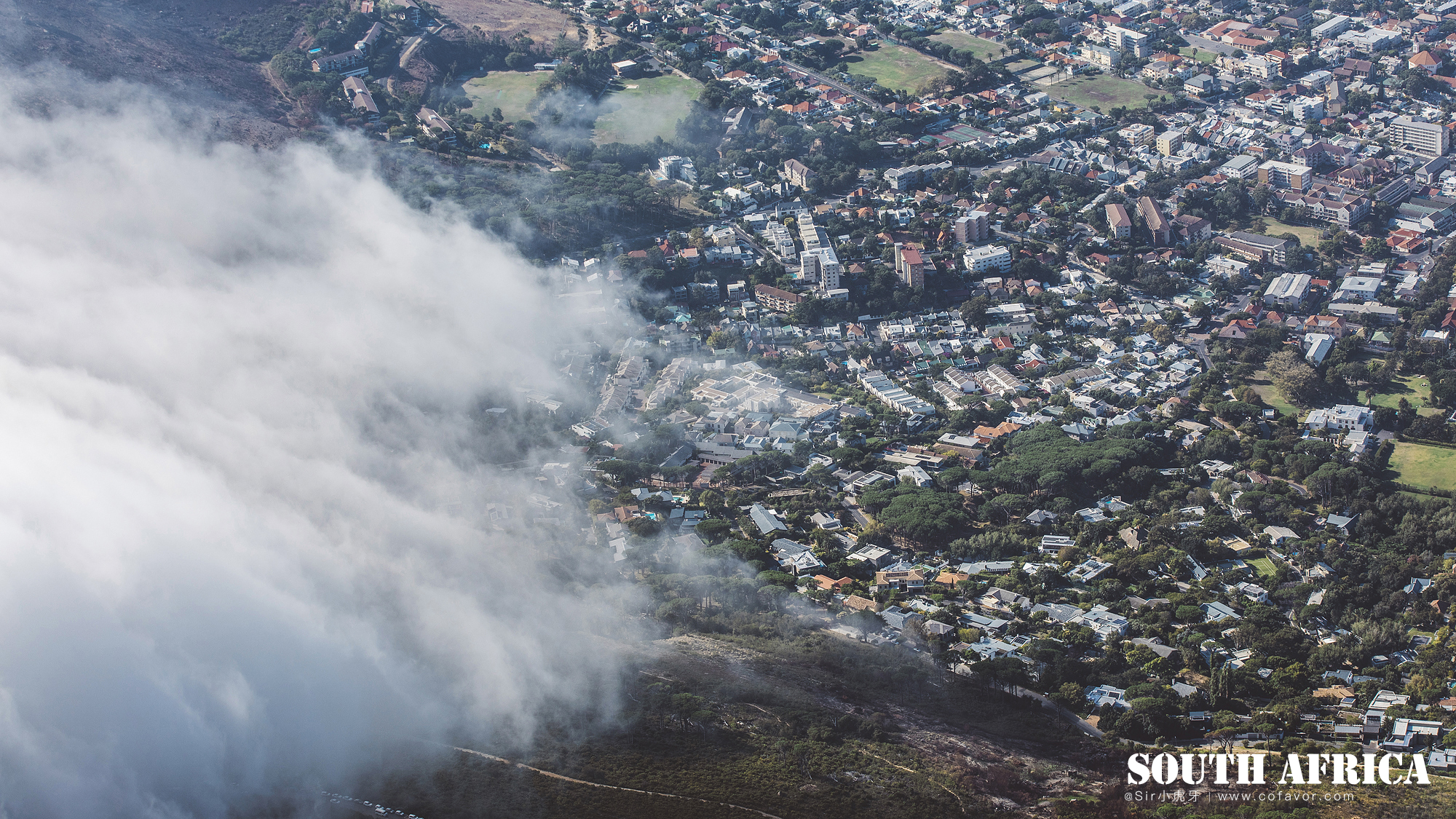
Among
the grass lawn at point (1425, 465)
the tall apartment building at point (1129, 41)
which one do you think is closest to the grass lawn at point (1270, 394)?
the grass lawn at point (1425, 465)

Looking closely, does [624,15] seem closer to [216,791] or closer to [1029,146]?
[1029,146]

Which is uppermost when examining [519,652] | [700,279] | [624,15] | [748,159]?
[624,15]

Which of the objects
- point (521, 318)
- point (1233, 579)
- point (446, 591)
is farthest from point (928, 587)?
point (521, 318)

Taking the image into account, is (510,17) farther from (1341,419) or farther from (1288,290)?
(1341,419)
